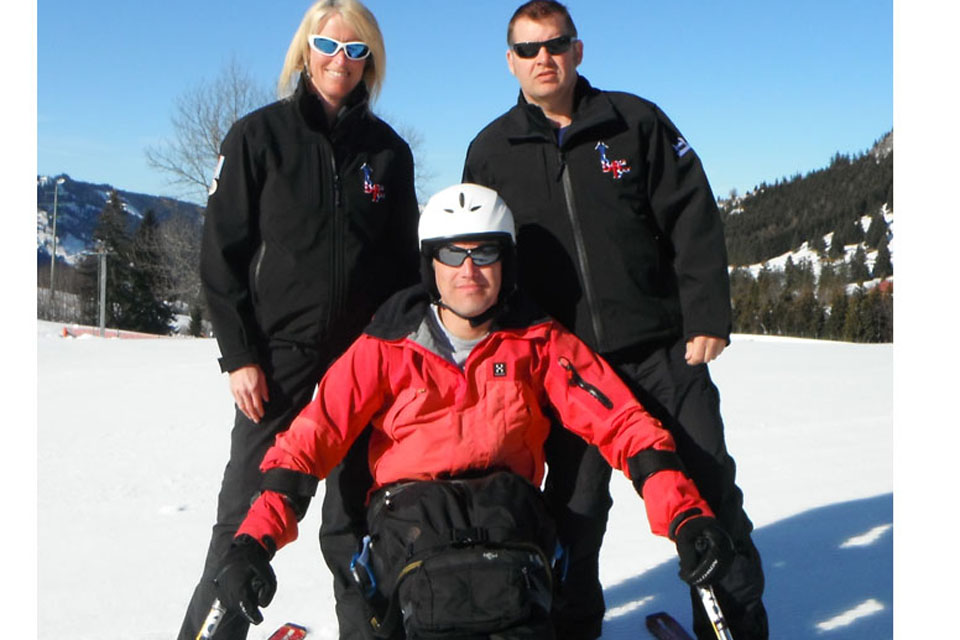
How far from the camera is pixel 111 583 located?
3.41m

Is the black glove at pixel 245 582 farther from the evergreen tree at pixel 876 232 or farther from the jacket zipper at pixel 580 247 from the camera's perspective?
the evergreen tree at pixel 876 232

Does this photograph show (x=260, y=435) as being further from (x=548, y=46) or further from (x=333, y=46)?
(x=548, y=46)

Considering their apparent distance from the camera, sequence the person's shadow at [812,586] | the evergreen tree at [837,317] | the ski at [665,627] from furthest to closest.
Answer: the evergreen tree at [837,317] → the person's shadow at [812,586] → the ski at [665,627]

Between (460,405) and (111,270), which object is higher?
(111,270)

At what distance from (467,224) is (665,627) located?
1.66m

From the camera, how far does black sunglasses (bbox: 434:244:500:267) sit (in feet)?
8.25

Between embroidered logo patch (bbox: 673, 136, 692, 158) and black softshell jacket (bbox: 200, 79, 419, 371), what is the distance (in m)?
0.97

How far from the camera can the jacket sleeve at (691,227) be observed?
8.48 feet

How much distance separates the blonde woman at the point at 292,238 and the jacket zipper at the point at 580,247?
23.2 inches

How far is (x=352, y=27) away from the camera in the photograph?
258 cm

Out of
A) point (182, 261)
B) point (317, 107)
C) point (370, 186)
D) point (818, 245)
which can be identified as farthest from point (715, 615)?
point (818, 245)

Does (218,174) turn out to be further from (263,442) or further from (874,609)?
(874,609)

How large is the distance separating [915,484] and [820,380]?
7223 mm

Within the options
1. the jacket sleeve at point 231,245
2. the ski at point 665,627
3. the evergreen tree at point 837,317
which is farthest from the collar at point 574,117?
the evergreen tree at point 837,317
